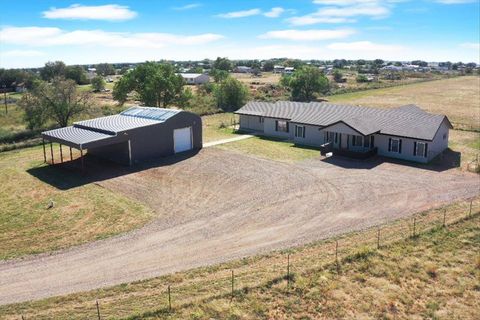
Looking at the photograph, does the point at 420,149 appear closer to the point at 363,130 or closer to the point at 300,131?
the point at 363,130

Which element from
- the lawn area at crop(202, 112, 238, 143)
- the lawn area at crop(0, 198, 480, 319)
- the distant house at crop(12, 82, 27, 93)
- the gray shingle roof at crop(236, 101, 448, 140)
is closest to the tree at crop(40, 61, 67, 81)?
the distant house at crop(12, 82, 27, 93)

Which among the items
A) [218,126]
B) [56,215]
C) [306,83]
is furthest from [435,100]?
[56,215]

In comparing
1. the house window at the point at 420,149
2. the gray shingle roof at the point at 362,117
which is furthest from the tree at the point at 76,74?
the house window at the point at 420,149

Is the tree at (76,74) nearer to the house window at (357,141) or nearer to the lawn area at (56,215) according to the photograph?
the lawn area at (56,215)

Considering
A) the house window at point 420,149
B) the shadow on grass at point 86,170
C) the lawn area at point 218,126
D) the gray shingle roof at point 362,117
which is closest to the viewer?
the shadow on grass at point 86,170

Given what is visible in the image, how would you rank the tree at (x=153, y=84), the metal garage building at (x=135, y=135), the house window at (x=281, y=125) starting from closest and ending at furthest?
the metal garage building at (x=135, y=135)
the house window at (x=281, y=125)
the tree at (x=153, y=84)

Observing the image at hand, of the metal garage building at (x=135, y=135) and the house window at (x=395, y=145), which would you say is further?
the house window at (x=395, y=145)

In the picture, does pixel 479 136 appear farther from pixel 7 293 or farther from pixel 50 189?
pixel 7 293

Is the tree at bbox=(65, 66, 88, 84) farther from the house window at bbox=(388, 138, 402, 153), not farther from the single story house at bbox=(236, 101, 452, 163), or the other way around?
the house window at bbox=(388, 138, 402, 153)
